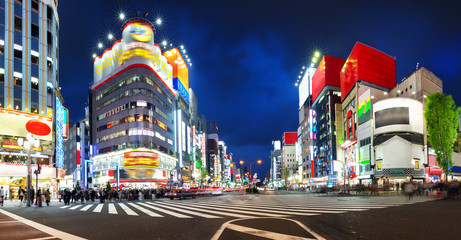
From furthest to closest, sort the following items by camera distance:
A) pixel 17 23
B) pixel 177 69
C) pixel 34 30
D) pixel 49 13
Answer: pixel 177 69, pixel 49 13, pixel 34 30, pixel 17 23

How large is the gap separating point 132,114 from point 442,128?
215 ft

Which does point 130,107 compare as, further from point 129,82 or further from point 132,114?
point 129,82

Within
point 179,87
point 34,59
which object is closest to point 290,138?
point 179,87

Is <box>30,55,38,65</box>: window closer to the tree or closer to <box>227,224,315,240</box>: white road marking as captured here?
<box>227,224,315,240</box>: white road marking

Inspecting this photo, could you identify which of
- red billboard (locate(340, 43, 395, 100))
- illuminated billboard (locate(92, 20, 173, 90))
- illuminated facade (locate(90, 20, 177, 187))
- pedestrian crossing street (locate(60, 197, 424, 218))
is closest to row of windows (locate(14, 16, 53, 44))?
illuminated facade (locate(90, 20, 177, 187))

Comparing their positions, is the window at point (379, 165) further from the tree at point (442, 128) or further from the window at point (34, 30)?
the window at point (34, 30)

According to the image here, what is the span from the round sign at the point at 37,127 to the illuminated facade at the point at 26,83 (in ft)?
1.92

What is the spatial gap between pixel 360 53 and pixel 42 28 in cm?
6621

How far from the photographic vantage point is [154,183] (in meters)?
85.1

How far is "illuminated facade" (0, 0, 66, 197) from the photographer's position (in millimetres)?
48031

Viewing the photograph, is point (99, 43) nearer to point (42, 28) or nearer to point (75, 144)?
point (75, 144)

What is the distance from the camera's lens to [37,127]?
5103 cm

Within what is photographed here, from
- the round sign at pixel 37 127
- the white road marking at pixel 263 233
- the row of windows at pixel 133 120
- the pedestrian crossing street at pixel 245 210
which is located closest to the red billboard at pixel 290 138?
the row of windows at pixel 133 120

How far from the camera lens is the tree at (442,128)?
137 feet
